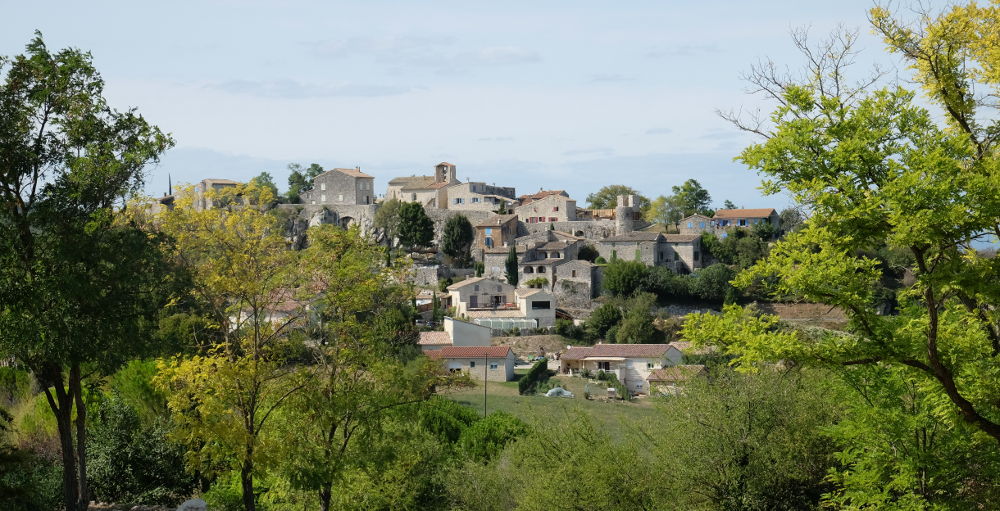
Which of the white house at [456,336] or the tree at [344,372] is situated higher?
the tree at [344,372]

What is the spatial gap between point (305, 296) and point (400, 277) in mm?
1584

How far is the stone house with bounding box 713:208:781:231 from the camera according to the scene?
73.3 m

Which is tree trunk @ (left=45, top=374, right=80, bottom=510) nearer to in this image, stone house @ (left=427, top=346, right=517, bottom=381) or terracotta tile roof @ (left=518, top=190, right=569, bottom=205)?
stone house @ (left=427, top=346, right=517, bottom=381)

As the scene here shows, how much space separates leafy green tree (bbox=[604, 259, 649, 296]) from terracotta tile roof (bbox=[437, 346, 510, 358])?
17.7 metres

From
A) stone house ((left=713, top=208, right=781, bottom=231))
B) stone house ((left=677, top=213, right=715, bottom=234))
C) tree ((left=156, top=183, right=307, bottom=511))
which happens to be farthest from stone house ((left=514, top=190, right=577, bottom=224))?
tree ((left=156, top=183, right=307, bottom=511))

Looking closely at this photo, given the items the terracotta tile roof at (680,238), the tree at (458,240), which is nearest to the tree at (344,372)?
the terracotta tile roof at (680,238)

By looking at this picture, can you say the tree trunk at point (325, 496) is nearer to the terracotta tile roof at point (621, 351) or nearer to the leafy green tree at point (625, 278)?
the terracotta tile roof at point (621, 351)

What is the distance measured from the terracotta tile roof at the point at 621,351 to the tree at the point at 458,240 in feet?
79.2

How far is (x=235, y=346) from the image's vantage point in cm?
1505

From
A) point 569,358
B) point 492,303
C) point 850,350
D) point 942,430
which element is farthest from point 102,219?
point 492,303

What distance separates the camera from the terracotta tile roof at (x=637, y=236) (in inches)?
2675

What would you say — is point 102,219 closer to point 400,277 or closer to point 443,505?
point 400,277

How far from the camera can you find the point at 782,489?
680 inches

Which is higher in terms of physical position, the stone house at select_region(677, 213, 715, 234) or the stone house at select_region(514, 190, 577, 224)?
the stone house at select_region(514, 190, 577, 224)
